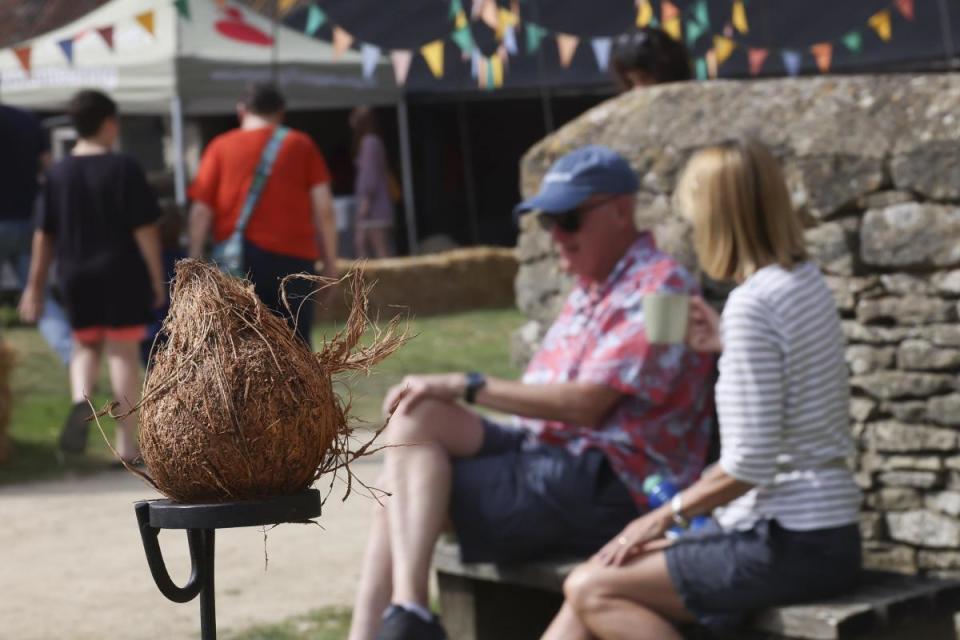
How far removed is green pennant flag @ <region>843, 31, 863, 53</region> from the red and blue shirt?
8.57 metres

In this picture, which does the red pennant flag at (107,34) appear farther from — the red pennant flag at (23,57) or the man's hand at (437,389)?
the man's hand at (437,389)

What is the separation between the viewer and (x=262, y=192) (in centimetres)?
655

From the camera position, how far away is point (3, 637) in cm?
443

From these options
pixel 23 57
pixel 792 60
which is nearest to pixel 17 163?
pixel 23 57

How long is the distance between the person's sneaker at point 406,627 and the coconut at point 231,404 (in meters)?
1.43

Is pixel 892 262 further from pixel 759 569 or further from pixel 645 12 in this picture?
pixel 645 12

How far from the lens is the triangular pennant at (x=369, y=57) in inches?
490

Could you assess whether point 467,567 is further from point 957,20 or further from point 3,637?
point 957,20

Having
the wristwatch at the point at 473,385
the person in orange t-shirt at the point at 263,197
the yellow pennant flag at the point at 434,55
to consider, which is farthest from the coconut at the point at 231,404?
the yellow pennant flag at the point at 434,55

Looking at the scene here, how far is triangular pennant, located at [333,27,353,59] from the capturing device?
1255cm

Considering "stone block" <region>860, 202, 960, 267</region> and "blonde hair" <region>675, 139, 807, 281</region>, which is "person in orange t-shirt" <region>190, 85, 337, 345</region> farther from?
"blonde hair" <region>675, 139, 807, 281</region>

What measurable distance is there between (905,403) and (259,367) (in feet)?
8.63

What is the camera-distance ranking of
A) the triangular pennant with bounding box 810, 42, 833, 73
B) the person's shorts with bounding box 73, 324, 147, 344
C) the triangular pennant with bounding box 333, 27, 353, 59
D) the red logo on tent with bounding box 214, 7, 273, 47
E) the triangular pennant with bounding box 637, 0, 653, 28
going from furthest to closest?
the red logo on tent with bounding box 214, 7, 273, 47
the triangular pennant with bounding box 333, 27, 353, 59
the triangular pennant with bounding box 637, 0, 653, 28
the triangular pennant with bounding box 810, 42, 833, 73
the person's shorts with bounding box 73, 324, 147, 344

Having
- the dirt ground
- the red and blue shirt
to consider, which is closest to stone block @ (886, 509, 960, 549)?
the red and blue shirt
